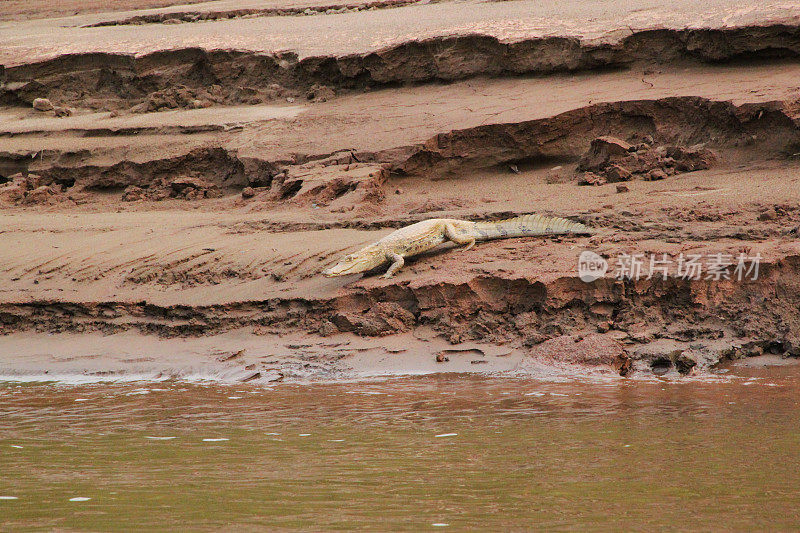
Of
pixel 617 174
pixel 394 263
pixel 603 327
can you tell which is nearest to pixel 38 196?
pixel 394 263

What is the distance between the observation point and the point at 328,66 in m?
12.2

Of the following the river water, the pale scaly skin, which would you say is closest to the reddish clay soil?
the pale scaly skin

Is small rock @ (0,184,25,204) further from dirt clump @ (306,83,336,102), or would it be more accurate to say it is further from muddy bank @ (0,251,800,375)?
muddy bank @ (0,251,800,375)

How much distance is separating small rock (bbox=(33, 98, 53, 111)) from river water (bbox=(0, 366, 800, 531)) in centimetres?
808

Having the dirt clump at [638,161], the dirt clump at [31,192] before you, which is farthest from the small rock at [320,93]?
the dirt clump at [638,161]

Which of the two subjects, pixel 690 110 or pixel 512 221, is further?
pixel 690 110

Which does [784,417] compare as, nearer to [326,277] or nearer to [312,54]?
[326,277]

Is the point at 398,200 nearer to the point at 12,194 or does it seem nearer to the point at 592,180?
the point at 592,180

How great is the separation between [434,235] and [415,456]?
3.36 metres

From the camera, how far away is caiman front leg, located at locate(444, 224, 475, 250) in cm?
750

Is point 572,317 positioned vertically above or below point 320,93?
below

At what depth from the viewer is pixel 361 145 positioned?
1027 centimetres

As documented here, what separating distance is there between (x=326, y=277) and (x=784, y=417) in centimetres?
393

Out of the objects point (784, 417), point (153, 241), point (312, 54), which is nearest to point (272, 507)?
point (784, 417)
